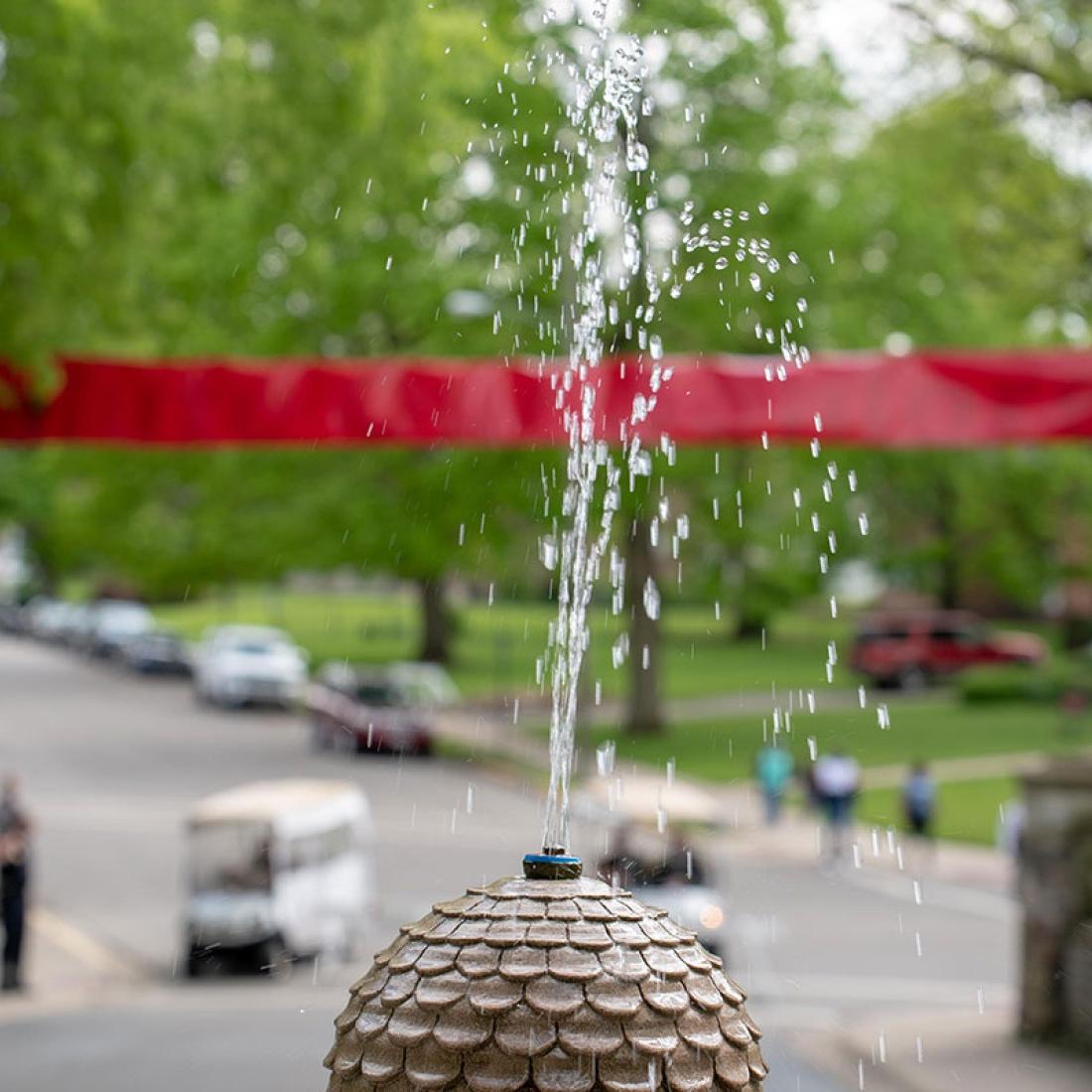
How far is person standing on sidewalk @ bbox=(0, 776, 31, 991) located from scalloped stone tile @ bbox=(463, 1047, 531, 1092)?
45.0ft

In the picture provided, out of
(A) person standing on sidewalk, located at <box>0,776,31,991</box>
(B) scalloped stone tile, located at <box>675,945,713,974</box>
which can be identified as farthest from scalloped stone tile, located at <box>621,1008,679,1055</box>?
(A) person standing on sidewalk, located at <box>0,776,31,991</box>

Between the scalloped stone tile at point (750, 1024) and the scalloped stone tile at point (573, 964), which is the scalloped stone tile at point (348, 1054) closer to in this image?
the scalloped stone tile at point (573, 964)

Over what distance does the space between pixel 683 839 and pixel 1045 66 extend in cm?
1232

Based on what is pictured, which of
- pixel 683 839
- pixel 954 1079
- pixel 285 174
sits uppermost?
pixel 285 174

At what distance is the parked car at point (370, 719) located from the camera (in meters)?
33.6

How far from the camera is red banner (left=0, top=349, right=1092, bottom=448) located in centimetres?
934

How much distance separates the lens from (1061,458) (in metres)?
39.6

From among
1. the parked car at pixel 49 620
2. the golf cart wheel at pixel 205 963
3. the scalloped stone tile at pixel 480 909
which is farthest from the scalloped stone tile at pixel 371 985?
the parked car at pixel 49 620

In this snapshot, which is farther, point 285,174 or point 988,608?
point 988,608

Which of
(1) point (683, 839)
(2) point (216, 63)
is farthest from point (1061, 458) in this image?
(2) point (216, 63)

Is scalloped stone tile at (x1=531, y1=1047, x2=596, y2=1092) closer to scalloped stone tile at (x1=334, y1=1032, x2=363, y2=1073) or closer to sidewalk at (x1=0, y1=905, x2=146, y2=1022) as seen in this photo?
scalloped stone tile at (x1=334, y1=1032, x2=363, y2=1073)

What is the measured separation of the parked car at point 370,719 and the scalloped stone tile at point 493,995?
103ft

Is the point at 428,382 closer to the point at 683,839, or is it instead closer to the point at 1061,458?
the point at 683,839

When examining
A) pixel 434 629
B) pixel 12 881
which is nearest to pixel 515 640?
pixel 434 629
